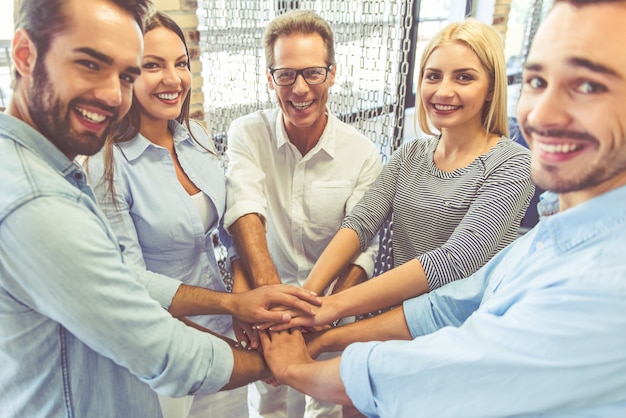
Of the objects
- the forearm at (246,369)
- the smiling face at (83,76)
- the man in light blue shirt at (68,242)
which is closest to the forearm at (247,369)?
the forearm at (246,369)

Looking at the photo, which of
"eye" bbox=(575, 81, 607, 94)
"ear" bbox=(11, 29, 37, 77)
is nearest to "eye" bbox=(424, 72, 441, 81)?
"eye" bbox=(575, 81, 607, 94)

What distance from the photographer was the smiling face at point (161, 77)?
1.45 m

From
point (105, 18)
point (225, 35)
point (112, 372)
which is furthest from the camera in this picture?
point (225, 35)

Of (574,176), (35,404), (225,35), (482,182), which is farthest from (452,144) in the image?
(225,35)

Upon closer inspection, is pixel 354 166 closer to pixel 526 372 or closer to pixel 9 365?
pixel 526 372

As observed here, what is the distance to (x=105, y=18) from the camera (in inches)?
33.8

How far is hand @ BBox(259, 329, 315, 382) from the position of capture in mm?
1288

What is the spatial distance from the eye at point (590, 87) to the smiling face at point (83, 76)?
804 millimetres

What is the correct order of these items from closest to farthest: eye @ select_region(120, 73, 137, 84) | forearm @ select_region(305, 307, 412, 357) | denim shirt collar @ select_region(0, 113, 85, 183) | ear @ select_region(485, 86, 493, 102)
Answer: denim shirt collar @ select_region(0, 113, 85, 183), eye @ select_region(120, 73, 137, 84), forearm @ select_region(305, 307, 412, 357), ear @ select_region(485, 86, 493, 102)

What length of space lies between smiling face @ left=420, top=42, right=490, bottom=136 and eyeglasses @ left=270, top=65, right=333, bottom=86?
1.30 feet

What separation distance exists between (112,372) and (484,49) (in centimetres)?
130

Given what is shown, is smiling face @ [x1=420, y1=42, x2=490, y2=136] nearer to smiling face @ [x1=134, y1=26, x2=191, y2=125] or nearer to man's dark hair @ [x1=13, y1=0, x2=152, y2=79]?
smiling face @ [x1=134, y1=26, x2=191, y2=125]

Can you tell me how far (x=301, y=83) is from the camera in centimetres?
166

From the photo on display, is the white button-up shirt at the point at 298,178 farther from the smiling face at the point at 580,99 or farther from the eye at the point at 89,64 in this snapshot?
the smiling face at the point at 580,99
